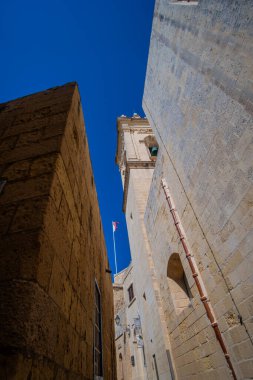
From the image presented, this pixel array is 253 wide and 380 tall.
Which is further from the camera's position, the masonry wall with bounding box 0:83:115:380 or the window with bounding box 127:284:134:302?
the window with bounding box 127:284:134:302

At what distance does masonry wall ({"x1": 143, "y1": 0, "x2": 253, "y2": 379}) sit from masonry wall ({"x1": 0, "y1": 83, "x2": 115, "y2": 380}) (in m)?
2.44

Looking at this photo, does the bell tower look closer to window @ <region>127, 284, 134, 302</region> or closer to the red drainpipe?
the red drainpipe

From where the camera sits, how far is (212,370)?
4.50 meters

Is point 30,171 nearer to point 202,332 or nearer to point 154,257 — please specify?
point 202,332

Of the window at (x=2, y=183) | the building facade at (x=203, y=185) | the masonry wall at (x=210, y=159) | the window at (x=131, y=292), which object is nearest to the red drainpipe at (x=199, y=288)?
the building facade at (x=203, y=185)

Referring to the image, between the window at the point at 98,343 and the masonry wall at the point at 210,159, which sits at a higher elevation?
the masonry wall at the point at 210,159

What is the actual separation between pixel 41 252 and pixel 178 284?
21.1ft

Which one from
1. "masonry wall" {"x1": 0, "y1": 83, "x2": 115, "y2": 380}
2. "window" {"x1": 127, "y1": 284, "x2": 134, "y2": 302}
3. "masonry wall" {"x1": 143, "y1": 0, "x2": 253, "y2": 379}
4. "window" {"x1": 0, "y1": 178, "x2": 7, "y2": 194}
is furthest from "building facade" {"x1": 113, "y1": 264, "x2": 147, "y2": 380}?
"window" {"x1": 0, "y1": 178, "x2": 7, "y2": 194}

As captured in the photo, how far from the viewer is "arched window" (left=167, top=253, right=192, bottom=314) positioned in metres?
6.62

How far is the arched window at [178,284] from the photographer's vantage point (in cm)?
662

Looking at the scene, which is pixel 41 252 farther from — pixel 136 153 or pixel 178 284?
pixel 136 153

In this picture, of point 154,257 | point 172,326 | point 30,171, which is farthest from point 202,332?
point 30,171

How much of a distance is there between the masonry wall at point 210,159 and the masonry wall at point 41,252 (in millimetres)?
2442

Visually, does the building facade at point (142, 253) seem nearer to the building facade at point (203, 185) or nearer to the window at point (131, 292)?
the building facade at point (203, 185)
